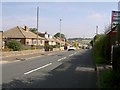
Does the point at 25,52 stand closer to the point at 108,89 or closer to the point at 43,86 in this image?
the point at 43,86

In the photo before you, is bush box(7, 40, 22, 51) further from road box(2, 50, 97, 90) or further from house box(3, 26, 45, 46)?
road box(2, 50, 97, 90)

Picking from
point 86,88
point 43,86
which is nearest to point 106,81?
point 86,88

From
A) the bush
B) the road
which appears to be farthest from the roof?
the road

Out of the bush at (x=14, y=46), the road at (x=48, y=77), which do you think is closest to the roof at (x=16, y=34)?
the bush at (x=14, y=46)

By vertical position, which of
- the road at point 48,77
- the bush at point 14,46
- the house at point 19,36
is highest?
the house at point 19,36

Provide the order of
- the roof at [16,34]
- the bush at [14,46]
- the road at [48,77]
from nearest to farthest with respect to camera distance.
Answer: the road at [48,77] → the bush at [14,46] → the roof at [16,34]

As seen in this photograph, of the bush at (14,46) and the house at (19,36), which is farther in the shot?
the house at (19,36)

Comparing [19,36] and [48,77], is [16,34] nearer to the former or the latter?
[19,36]

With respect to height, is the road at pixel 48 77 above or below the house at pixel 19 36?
below

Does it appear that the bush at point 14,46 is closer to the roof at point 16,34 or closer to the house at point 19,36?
the house at point 19,36

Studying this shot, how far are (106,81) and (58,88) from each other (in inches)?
105

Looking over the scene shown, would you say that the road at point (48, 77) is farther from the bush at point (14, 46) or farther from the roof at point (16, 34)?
the roof at point (16, 34)

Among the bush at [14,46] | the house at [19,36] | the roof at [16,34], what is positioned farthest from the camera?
the roof at [16,34]

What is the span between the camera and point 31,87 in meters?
11.6
